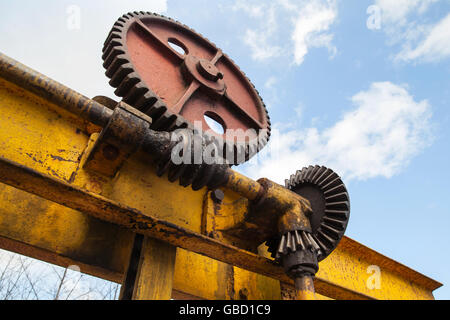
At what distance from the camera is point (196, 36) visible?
3.27 metres

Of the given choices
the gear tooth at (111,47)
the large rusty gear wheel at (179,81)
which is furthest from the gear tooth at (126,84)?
the gear tooth at (111,47)

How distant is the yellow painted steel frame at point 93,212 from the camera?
163cm

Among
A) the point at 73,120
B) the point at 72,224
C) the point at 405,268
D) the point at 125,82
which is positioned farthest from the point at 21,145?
the point at 405,268

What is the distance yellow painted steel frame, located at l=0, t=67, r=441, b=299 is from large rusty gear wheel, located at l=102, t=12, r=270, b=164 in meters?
0.38

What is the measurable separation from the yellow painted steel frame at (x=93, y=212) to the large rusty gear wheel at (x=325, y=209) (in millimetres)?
309

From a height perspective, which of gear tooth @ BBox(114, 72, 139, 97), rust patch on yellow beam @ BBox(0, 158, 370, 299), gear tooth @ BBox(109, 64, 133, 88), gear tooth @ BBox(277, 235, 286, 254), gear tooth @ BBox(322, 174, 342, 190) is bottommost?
rust patch on yellow beam @ BBox(0, 158, 370, 299)

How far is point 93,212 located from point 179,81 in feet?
4.53

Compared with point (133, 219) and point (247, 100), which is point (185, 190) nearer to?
point (133, 219)

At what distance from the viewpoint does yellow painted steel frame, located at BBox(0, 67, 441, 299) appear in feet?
5.35

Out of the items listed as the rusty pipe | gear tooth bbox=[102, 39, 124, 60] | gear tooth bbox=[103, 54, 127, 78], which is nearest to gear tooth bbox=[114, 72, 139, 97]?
gear tooth bbox=[103, 54, 127, 78]

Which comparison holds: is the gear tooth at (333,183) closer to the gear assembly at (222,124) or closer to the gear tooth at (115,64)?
the gear assembly at (222,124)

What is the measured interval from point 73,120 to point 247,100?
1.77m

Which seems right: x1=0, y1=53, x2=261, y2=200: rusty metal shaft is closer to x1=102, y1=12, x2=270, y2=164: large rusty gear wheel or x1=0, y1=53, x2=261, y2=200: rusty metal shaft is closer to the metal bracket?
the metal bracket
